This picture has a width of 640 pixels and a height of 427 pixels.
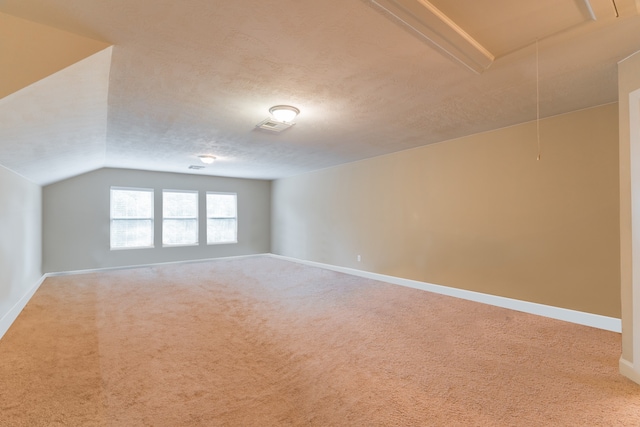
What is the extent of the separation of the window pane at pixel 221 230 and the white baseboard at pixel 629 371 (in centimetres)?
776

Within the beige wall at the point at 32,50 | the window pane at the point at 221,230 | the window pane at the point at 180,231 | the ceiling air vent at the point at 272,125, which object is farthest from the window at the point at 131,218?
the beige wall at the point at 32,50

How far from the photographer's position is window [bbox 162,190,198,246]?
285 inches

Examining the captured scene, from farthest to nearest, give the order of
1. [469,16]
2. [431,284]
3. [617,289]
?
1. [431,284]
2. [617,289]
3. [469,16]

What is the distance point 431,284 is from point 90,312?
4735 mm

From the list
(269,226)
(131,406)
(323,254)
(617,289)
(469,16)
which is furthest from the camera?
(269,226)

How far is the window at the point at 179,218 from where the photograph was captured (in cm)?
723

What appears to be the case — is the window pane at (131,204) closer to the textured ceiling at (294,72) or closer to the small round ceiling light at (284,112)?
the textured ceiling at (294,72)

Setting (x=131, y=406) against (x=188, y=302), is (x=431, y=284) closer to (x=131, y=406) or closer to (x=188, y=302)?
(x=188, y=302)

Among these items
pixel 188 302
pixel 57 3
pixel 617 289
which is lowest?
pixel 188 302

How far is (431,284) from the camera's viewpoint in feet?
14.9

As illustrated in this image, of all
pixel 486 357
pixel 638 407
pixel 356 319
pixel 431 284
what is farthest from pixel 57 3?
pixel 431 284

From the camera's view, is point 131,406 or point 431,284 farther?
point 431,284

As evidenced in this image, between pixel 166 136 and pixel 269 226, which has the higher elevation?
pixel 166 136

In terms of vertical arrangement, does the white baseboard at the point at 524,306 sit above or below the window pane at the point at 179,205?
below
